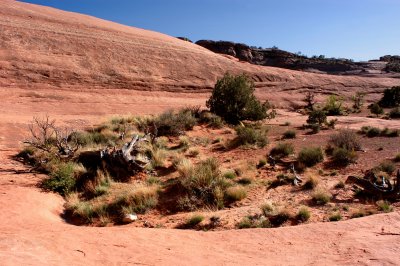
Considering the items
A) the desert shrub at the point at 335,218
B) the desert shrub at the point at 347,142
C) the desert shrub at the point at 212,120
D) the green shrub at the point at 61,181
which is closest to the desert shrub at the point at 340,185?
the desert shrub at the point at 335,218

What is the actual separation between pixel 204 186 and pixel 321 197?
293 centimetres

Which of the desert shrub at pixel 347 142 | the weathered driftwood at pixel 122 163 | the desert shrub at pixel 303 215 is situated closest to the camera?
the desert shrub at pixel 303 215

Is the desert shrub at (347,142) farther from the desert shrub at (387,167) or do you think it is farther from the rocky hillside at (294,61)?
the rocky hillside at (294,61)

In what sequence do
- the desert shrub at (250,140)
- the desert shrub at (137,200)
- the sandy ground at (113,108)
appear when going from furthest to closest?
the desert shrub at (250,140)
the desert shrub at (137,200)
the sandy ground at (113,108)

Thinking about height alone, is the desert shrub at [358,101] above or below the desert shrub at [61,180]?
above

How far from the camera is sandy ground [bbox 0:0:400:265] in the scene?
5379 mm

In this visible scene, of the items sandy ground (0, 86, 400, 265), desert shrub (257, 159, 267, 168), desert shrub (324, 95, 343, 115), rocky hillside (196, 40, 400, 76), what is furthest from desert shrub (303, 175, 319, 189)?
rocky hillside (196, 40, 400, 76)

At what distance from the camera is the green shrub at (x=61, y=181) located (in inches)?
380

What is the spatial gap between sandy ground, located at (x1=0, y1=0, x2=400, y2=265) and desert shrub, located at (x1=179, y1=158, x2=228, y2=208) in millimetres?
2173

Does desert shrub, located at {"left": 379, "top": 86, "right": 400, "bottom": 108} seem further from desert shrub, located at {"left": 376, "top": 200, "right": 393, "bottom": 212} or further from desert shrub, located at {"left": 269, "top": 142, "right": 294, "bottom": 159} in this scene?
desert shrub, located at {"left": 376, "top": 200, "right": 393, "bottom": 212}

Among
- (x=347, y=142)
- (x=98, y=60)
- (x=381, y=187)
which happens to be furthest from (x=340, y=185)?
(x=98, y=60)

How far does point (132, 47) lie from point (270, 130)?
15945mm

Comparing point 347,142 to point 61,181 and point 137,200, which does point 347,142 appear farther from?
point 61,181

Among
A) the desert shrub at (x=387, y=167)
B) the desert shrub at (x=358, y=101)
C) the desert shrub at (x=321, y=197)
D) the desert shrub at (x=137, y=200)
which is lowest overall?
the desert shrub at (x=137, y=200)
